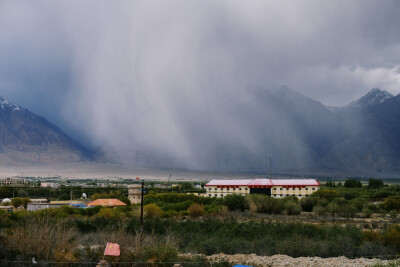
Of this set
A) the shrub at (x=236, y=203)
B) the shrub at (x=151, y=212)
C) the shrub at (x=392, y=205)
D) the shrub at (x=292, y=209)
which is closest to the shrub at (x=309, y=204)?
A: the shrub at (x=292, y=209)

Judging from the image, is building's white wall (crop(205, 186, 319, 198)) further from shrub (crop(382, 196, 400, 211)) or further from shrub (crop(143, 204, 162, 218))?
shrub (crop(143, 204, 162, 218))

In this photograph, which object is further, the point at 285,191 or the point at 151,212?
the point at 285,191

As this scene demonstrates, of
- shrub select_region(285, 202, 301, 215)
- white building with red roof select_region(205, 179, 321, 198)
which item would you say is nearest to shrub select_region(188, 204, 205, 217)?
shrub select_region(285, 202, 301, 215)

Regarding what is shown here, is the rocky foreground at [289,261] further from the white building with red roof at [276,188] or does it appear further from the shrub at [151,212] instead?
the white building with red roof at [276,188]

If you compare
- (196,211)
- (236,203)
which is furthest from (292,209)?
(196,211)

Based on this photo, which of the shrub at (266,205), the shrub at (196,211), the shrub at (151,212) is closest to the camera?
the shrub at (151,212)

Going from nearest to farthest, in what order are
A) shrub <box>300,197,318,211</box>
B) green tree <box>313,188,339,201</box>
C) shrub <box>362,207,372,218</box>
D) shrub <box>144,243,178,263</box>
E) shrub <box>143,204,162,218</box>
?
shrub <box>144,243,178,263</box>, shrub <box>143,204,162,218</box>, shrub <box>362,207,372,218</box>, shrub <box>300,197,318,211</box>, green tree <box>313,188,339,201</box>

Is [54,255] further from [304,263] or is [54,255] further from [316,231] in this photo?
[316,231]

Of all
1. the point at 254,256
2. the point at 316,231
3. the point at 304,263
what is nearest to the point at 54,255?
the point at 254,256

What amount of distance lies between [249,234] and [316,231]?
3.91 meters

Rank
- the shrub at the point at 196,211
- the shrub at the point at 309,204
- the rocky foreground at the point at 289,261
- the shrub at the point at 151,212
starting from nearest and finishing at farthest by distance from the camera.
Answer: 1. the rocky foreground at the point at 289,261
2. the shrub at the point at 151,212
3. the shrub at the point at 196,211
4. the shrub at the point at 309,204

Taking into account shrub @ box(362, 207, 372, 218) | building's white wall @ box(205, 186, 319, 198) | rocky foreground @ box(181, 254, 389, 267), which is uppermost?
building's white wall @ box(205, 186, 319, 198)

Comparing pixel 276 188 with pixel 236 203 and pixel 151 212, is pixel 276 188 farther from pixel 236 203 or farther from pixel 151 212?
pixel 151 212

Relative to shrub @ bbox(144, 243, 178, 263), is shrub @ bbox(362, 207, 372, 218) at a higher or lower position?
lower
